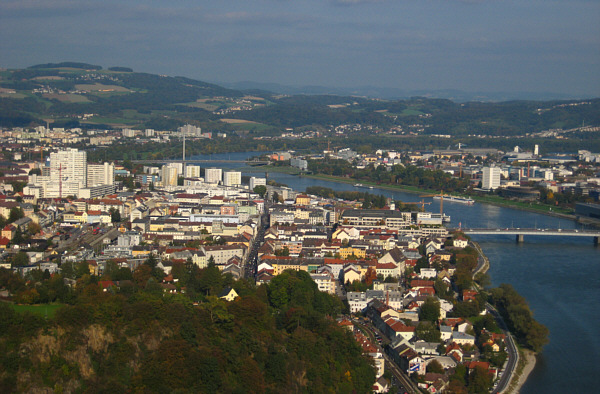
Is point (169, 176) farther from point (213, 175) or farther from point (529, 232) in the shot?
point (529, 232)

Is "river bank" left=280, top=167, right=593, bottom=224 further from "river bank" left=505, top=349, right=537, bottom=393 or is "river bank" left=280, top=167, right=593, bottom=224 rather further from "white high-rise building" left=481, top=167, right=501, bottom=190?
"river bank" left=505, top=349, right=537, bottom=393

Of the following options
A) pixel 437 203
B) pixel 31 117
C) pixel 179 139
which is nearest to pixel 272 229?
pixel 437 203

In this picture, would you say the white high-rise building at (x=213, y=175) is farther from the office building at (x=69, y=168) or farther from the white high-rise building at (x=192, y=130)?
the white high-rise building at (x=192, y=130)

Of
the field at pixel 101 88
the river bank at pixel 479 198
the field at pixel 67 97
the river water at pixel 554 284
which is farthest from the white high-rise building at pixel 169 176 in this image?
the field at pixel 101 88

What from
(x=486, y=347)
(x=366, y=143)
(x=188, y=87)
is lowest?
(x=486, y=347)

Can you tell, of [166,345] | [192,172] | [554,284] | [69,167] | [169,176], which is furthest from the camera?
[192,172]

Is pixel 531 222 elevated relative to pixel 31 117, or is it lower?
lower

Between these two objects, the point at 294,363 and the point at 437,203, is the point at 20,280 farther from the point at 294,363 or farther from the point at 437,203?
the point at 437,203

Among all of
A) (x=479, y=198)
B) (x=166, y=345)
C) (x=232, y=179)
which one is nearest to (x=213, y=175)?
(x=232, y=179)
